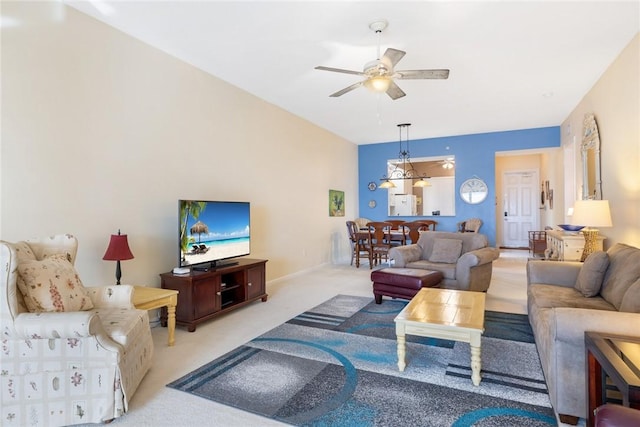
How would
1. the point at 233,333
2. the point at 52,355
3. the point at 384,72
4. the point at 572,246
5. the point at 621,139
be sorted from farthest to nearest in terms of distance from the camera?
the point at 572,246, the point at 621,139, the point at 233,333, the point at 384,72, the point at 52,355

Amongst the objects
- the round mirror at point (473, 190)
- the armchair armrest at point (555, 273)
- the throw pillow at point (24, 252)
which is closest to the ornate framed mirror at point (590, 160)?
the armchair armrest at point (555, 273)

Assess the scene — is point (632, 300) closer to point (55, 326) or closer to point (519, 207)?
point (55, 326)

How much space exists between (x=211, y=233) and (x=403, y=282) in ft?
7.71

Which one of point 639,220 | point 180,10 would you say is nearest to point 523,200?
point 639,220

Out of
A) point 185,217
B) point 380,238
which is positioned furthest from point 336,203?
point 185,217

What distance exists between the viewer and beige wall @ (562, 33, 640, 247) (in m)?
3.40

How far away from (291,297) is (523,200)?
8498 millimetres

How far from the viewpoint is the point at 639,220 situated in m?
3.32

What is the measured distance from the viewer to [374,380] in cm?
246

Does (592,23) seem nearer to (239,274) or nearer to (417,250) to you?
(417,250)

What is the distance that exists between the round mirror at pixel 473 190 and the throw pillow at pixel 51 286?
7760mm

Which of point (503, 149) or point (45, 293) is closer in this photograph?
point (45, 293)

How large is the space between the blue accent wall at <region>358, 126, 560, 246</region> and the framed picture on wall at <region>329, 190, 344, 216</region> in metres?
1.30

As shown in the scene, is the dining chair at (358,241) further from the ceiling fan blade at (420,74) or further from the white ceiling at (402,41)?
the ceiling fan blade at (420,74)
